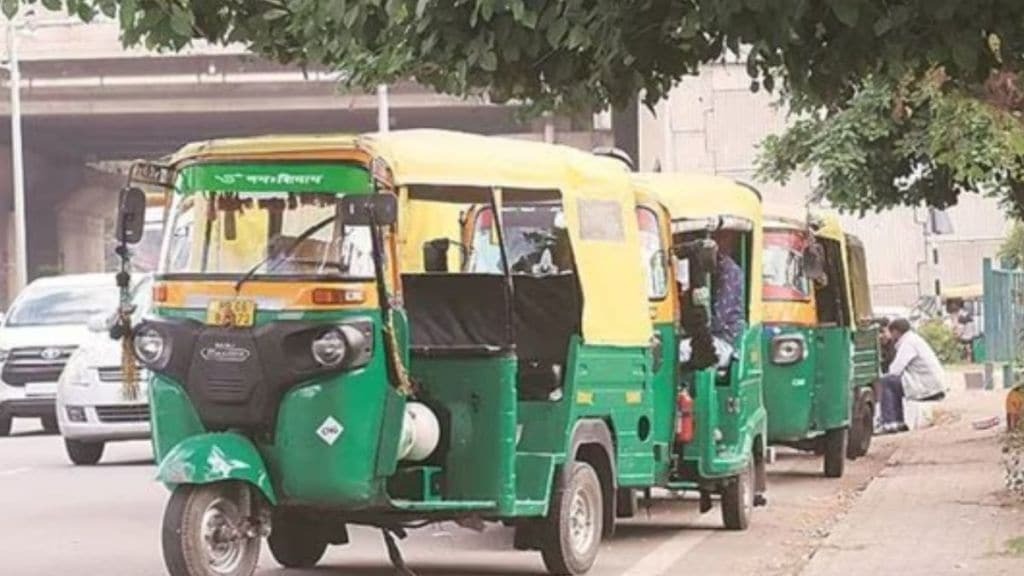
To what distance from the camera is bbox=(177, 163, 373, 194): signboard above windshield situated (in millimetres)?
10344

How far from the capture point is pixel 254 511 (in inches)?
405

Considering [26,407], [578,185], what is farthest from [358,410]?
[26,407]

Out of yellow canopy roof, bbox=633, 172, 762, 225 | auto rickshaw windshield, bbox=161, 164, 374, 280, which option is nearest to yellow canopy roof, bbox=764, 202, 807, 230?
yellow canopy roof, bbox=633, 172, 762, 225

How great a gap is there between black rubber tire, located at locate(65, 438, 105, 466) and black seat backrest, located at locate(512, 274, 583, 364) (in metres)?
8.97

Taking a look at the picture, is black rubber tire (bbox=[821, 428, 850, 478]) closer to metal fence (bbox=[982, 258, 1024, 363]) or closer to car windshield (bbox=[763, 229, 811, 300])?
car windshield (bbox=[763, 229, 811, 300])

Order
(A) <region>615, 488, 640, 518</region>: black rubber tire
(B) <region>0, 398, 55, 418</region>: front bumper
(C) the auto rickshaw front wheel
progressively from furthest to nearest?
(B) <region>0, 398, 55, 418</region>: front bumper
(A) <region>615, 488, 640, 518</region>: black rubber tire
(C) the auto rickshaw front wheel

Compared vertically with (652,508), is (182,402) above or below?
above

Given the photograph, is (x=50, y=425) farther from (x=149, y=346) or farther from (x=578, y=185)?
(x=149, y=346)

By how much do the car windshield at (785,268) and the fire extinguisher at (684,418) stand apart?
4.54 meters

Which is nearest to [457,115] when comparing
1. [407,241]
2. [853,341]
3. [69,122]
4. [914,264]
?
[69,122]

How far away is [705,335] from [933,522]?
2.11 meters

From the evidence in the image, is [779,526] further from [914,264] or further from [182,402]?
[914,264]

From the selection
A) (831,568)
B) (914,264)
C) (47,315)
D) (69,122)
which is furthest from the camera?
(914,264)

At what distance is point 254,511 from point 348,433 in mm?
702
